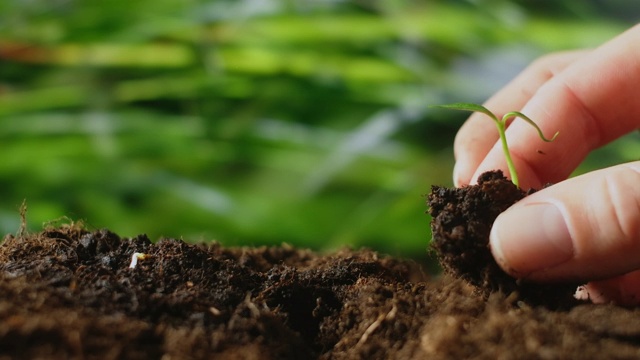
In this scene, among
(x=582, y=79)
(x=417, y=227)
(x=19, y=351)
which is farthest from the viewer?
(x=417, y=227)

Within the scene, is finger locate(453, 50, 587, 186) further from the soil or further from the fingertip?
the soil

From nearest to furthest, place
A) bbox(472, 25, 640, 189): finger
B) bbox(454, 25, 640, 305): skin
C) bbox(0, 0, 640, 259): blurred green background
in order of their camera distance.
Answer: bbox(454, 25, 640, 305): skin → bbox(472, 25, 640, 189): finger → bbox(0, 0, 640, 259): blurred green background

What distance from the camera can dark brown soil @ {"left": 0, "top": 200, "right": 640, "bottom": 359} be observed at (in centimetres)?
49

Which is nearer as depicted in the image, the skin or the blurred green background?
the skin

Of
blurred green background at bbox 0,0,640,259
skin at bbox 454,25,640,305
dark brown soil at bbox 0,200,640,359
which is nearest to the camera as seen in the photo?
dark brown soil at bbox 0,200,640,359

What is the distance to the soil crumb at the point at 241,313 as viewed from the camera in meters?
0.49

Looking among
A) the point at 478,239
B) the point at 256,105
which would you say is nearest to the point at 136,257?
the point at 478,239

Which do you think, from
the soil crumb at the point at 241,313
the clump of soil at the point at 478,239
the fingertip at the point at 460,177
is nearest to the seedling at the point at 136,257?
the soil crumb at the point at 241,313

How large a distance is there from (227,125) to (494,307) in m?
1.52

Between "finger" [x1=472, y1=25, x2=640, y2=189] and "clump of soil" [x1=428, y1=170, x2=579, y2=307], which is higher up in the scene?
"finger" [x1=472, y1=25, x2=640, y2=189]

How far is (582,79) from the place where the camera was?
938mm

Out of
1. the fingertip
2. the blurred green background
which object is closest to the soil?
the fingertip

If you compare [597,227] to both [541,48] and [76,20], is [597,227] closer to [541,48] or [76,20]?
[541,48]

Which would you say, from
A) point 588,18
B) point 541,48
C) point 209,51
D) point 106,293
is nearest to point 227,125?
point 209,51
